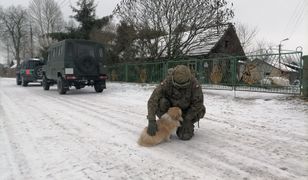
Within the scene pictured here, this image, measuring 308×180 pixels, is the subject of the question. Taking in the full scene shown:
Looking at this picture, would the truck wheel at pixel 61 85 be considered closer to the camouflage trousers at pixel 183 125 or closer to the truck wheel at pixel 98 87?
the truck wheel at pixel 98 87

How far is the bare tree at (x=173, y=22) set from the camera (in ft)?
68.3

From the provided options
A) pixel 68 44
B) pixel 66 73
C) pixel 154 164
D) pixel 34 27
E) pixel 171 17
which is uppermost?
Result: pixel 34 27

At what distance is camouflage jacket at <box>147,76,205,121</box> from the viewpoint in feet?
18.0

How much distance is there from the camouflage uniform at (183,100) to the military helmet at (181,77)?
87mm

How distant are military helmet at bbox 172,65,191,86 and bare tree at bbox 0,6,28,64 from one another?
2286 inches

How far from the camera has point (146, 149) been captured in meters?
4.97

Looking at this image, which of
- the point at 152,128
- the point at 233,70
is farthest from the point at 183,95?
the point at 233,70

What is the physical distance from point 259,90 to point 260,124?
18.0ft

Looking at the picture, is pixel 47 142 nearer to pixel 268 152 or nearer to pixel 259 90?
pixel 268 152

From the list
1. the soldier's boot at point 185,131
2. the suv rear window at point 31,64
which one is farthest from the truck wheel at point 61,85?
the soldier's boot at point 185,131

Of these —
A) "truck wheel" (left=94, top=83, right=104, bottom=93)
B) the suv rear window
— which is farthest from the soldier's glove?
the suv rear window

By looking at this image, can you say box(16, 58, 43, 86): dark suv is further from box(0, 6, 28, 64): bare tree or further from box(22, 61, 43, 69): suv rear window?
box(0, 6, 28, 64): bare tree

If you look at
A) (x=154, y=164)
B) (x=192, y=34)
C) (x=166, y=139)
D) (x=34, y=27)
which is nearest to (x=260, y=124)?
(x=166, y=139)

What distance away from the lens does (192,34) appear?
21.4 metres
